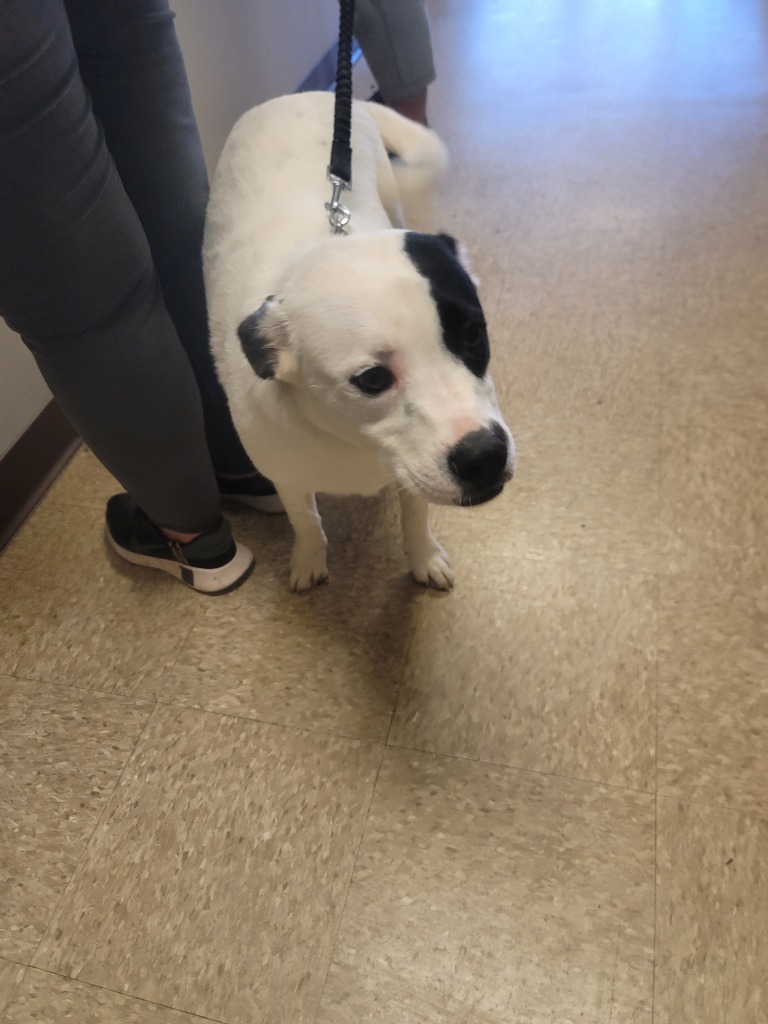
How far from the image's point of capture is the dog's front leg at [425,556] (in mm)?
1354

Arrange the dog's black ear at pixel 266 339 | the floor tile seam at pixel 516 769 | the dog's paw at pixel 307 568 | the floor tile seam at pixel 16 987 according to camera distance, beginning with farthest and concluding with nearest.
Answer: the dog's paw at pixel 307 568 → the floor tile seam at pixel 516 769 → the floor tile seam at pixel 16 987 → the dog's black ear at pixel 266 339

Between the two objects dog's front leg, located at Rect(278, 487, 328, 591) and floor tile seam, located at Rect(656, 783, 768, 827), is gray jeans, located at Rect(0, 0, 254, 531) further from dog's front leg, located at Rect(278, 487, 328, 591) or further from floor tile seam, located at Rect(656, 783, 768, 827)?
floor tile seam, located at Rect(656, 783, 768, 827)

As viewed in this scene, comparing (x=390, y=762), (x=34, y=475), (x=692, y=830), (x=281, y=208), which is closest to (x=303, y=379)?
(x=281, y=208)

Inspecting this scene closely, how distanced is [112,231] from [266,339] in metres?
0.24

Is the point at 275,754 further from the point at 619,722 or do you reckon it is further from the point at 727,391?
the point at 727,391

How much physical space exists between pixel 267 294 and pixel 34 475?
0.90m

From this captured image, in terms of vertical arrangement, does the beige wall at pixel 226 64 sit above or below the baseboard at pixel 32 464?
above

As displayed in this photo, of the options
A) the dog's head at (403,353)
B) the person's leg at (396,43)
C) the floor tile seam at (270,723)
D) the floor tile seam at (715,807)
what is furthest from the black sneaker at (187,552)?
the person's leg at (396,43)

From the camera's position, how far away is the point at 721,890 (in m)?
1.06

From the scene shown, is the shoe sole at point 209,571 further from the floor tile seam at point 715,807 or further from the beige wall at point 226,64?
the floor tile seam at point 715,807

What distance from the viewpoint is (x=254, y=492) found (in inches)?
62.7

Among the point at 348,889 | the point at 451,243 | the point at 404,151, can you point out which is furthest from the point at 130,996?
the point at 404,151

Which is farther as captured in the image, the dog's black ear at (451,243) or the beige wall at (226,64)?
the beige wall at (226,64)

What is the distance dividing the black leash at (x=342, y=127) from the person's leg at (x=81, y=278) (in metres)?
0.30
